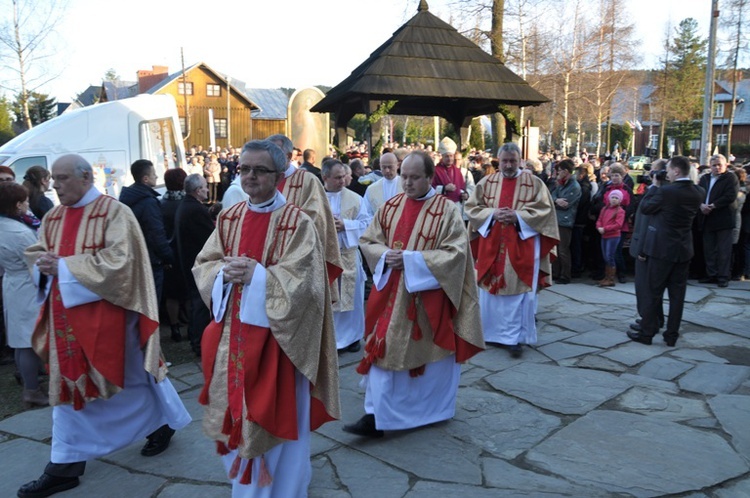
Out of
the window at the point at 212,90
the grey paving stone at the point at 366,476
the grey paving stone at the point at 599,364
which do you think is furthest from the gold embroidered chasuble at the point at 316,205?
the window at the point at 212,90

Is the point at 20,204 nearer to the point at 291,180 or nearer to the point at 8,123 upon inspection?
the point at 291,180

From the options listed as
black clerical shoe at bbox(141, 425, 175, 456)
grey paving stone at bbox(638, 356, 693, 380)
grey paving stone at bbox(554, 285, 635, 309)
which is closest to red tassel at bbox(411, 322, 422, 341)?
black clerical shoe at bbox(141, 425, 175, 456)

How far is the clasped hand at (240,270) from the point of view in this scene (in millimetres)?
3115

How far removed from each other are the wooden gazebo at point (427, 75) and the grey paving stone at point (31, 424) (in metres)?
7.02

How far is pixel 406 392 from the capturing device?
4.44 meters

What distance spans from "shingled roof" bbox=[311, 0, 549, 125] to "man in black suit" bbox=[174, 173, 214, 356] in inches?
193

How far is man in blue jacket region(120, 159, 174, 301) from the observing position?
6066mm

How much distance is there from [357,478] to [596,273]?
7.56 meters

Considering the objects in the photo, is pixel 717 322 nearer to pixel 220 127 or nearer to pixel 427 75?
pixel 427 75

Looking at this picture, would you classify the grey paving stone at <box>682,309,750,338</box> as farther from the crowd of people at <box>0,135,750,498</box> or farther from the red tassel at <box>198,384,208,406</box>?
the red tassel at <box>198,384,208,406</box>

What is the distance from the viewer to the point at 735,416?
4.76 m

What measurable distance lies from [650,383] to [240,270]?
4.12 m

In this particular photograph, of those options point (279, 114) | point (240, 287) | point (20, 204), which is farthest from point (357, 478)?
point (279, 114)

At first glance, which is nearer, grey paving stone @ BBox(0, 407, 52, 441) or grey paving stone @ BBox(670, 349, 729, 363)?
grey paving stone @ BBox(0, 407, 52, 441)
